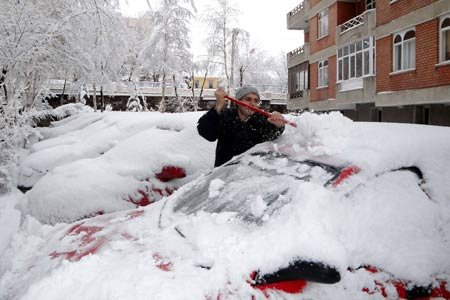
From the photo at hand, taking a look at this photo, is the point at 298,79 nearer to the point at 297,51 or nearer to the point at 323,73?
the point at 297,51

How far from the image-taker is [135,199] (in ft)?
14.5

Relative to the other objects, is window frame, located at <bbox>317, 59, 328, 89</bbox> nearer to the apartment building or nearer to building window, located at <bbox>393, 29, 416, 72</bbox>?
the apartment building

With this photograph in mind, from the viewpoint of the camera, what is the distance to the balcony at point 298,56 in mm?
21672

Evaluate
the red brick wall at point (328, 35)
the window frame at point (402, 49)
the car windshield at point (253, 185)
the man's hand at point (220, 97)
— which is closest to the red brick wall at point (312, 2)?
the red brick wall at point (328, 35)

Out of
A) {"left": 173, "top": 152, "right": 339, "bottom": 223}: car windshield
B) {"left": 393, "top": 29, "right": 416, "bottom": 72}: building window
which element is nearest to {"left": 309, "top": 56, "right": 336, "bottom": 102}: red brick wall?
{"left": 393, "top": 29, "right": 416, "bottom": 72}: building window

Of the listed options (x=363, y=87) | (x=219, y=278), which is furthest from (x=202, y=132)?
(x=363, y=87)

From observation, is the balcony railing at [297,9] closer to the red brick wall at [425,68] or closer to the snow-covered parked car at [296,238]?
the red brick wall at [425,68]

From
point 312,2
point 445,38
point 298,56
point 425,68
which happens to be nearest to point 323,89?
point 298,56

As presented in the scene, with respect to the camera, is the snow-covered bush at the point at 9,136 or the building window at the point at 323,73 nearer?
the snow-covered bush at the point at 9,136

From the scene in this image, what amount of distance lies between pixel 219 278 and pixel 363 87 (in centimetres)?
1471

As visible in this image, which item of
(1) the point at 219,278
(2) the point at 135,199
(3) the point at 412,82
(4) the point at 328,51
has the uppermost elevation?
(4) the point at 328,51

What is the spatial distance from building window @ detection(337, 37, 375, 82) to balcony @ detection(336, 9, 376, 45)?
245mm

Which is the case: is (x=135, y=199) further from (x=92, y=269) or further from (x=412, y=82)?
(x=412, y=82)

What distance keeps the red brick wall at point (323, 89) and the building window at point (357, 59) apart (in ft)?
2.38
